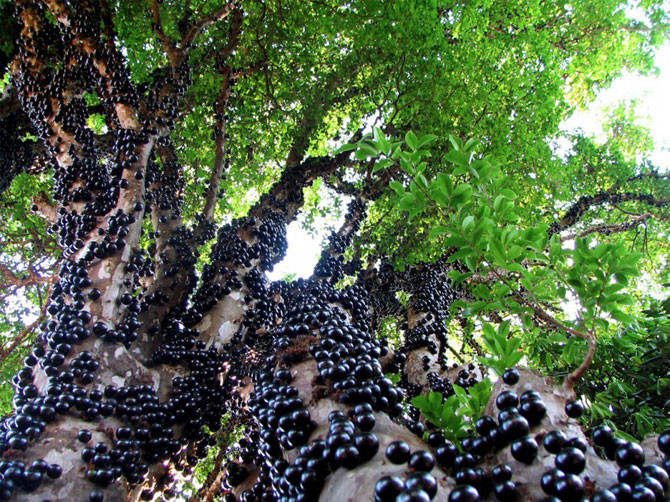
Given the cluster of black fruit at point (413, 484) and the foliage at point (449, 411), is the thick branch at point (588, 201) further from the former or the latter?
the cluster of black fruit at point (413, 484)

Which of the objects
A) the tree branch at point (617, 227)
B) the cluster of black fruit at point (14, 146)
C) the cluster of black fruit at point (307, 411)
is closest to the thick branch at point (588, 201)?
the tree branch at point (617, 227)

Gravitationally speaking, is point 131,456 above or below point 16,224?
below

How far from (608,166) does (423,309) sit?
190 inches

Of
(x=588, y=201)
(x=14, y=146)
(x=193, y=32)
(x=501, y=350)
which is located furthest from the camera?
(x=588, y=201)

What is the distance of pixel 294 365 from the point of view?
285 centimetres

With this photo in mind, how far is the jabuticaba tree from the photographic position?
1.72 m

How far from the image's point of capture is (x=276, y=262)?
203 inches

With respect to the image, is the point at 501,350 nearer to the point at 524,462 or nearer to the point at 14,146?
the point at 524,462

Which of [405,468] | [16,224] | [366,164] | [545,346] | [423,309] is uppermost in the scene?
[16,224]

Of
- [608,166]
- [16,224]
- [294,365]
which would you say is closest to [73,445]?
[294,365]

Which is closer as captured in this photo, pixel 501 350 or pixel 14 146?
pixel 501 350

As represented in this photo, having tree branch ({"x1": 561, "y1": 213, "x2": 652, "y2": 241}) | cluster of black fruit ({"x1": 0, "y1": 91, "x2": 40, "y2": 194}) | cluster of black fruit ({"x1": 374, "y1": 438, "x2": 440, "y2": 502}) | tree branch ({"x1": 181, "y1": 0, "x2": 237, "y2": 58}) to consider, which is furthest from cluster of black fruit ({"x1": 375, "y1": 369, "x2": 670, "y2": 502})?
cluster of black fruit ({"x1": 0, "y1": 91, "x2": 40, "y2": 194})

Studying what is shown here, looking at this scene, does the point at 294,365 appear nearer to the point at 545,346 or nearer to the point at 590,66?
the point at 545,346

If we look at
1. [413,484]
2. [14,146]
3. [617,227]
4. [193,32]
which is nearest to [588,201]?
[617,227]
